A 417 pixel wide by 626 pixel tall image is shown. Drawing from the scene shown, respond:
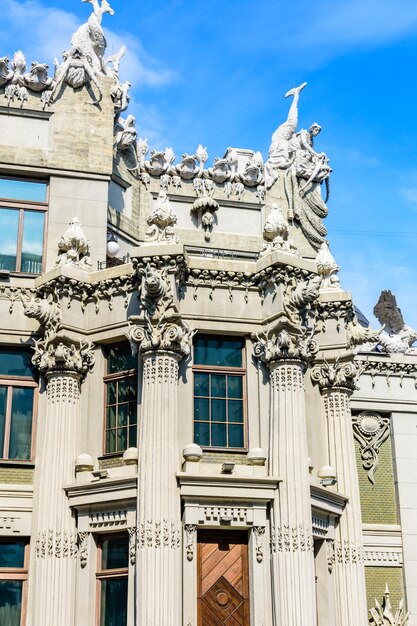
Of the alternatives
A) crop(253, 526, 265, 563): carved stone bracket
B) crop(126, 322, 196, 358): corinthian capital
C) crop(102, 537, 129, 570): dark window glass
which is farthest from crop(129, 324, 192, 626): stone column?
crop(253, 526, 265, 563): carved stone bracket

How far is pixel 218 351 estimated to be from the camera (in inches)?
980

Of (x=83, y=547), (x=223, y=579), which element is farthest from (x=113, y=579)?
(x=223, y=579)

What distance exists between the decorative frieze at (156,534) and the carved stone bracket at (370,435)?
36.9 ft

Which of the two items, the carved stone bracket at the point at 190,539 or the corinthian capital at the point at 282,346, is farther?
the corinthian capital at the point at 282,346

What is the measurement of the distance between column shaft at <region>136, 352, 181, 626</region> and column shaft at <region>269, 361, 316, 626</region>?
224 centimetres

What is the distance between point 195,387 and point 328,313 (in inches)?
198

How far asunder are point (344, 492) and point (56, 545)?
737 cm

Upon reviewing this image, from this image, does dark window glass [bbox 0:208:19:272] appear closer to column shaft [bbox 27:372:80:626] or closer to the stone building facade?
the stone building facade

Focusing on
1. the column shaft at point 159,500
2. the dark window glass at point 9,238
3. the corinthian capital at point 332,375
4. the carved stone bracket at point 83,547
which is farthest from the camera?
the corinthian capital at point 332,375

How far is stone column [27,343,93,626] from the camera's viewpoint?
23172 mm

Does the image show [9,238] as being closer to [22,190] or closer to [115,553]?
[22,190]

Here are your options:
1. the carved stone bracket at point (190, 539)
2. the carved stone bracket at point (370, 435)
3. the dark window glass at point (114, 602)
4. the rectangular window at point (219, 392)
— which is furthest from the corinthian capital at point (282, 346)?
the carved stone bracket at point (370, 435)

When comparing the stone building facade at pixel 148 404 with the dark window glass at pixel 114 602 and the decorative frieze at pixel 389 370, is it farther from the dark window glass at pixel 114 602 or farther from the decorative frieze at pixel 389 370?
the decorative frieze at pixel 389 370

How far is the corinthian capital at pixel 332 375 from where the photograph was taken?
88.8ft
